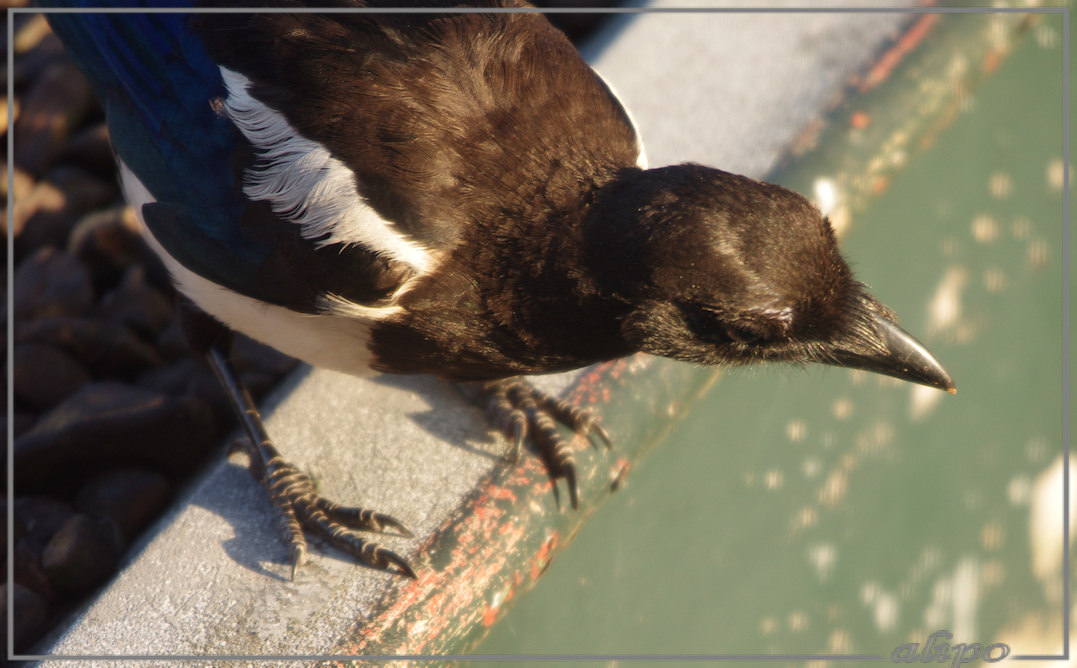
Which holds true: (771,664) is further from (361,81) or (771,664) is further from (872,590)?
(361,81)

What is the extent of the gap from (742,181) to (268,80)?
89 centimetres

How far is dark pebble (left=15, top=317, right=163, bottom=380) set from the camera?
2482 mm

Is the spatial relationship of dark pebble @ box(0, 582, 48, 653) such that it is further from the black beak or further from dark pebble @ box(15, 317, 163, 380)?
the black beak

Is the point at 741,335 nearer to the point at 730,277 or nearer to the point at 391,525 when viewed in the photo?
the point at 730,277

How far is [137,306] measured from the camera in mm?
2631

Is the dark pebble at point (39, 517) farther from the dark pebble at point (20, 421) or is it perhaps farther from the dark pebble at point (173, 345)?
the dark pebble at point (173, 345)

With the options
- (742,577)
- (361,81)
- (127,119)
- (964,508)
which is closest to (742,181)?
(361,81)

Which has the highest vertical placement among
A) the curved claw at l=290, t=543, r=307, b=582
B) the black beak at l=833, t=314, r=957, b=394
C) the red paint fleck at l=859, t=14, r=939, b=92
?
the red paint fleck at l=859, t=14, r=939, b=92

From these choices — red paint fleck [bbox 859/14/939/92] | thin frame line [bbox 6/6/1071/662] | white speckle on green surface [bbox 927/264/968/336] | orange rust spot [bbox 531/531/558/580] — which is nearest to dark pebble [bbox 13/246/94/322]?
thin frame line [bbox 6/6/1071/662]

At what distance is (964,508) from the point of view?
2.68m

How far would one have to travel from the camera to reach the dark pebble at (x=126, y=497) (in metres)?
2.17

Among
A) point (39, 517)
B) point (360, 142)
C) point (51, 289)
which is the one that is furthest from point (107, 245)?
point (360, 142)

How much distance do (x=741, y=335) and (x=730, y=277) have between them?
139 millimetres

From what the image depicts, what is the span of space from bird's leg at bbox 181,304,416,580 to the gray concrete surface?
3 cm
